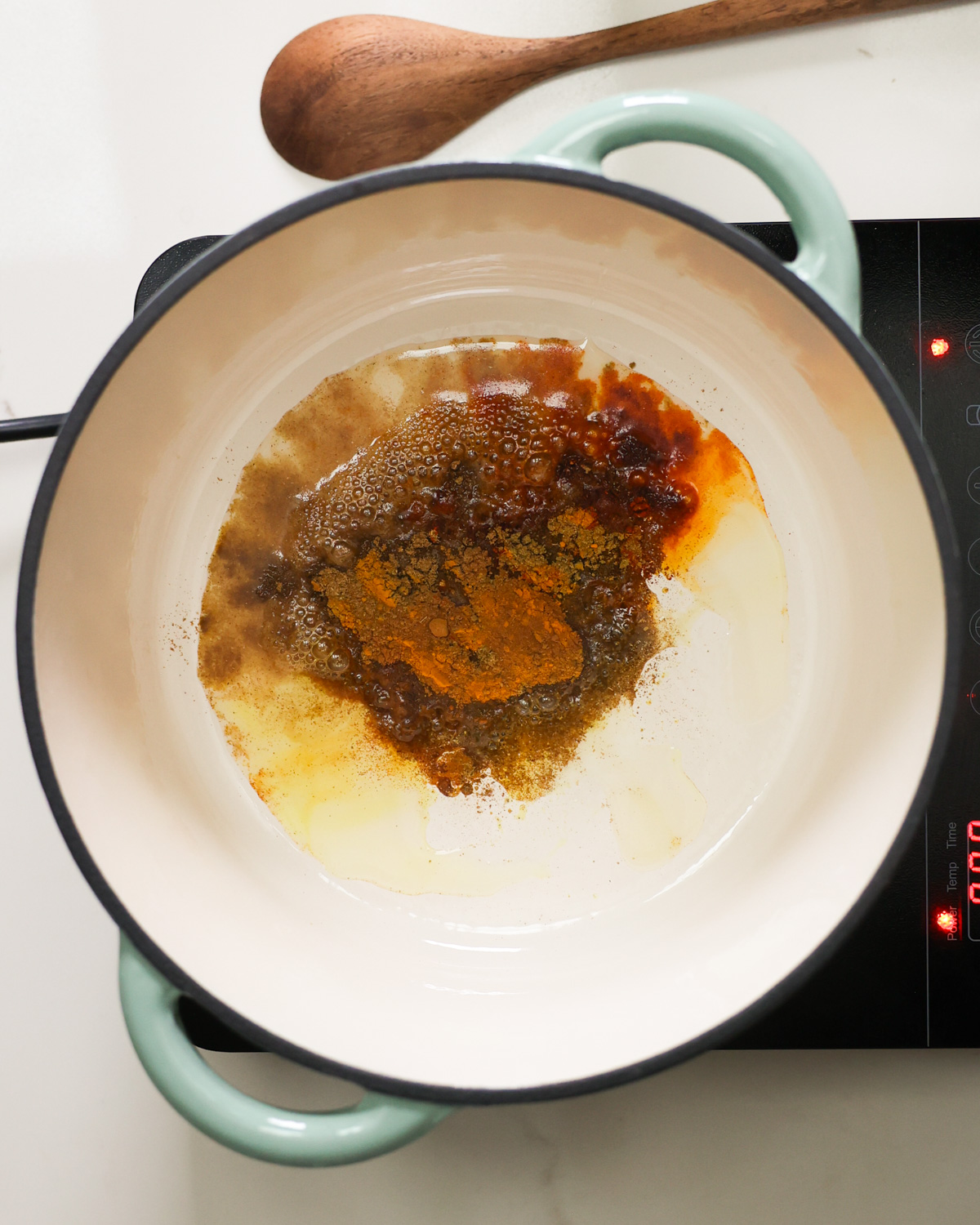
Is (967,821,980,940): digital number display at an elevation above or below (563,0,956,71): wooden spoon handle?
below

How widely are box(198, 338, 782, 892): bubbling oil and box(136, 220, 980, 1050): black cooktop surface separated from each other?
0.40 ft

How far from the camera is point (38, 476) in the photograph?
60 centimetres

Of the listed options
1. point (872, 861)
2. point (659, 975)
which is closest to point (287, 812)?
point (659, 975)

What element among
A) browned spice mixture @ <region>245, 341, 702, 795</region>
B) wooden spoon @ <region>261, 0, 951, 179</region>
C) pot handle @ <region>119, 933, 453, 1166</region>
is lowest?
pot handle @ <region>119, 933, 453, 1166</region>

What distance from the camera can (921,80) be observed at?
58 cm

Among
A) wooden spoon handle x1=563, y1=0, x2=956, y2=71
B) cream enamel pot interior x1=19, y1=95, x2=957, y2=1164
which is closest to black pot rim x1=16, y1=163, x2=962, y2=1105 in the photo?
cream enamel pot interior x1=19, y1=95, x2=957, y2=1164

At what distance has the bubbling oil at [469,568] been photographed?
57 cm

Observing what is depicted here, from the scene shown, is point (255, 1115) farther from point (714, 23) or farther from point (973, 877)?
point (714, 23)

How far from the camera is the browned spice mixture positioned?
0.57 metres

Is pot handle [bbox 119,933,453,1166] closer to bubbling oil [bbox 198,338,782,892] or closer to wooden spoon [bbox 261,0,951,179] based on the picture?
bubbling oil [bbox 198,338,782,892]

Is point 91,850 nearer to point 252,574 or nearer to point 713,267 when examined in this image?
point 252,574

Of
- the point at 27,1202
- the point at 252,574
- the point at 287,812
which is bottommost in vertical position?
the point at 27,1202

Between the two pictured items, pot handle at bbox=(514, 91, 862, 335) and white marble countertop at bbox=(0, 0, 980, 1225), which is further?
white marble countertop at bbox=(0, 0, 980, 1225)

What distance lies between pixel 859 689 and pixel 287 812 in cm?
40
